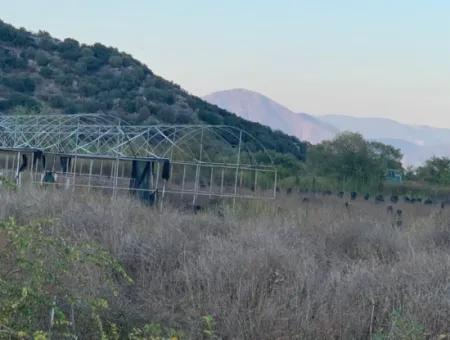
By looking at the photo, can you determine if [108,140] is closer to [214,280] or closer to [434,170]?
[214,280]

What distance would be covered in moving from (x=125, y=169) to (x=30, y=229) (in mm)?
23650

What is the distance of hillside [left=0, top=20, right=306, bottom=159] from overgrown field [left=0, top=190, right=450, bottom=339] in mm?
31335

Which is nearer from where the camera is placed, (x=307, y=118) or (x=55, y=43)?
(x=55, y=43)

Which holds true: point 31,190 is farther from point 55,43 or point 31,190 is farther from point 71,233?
point 55,43

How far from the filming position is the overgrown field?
562 centimetres

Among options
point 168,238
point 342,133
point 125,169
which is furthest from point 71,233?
point 342,133

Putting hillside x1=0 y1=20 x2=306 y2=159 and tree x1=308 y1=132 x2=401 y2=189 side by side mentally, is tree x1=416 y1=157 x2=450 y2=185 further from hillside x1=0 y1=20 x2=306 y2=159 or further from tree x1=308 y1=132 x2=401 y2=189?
hillside x1=0 y1=20 x2=306 y2=159

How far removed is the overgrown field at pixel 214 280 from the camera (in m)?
5.62

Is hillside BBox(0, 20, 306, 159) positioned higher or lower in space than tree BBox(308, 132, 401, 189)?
higher

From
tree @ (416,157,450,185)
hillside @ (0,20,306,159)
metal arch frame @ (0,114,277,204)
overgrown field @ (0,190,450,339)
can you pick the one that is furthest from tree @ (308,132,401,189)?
overgrown field @ (0,190,450,339)

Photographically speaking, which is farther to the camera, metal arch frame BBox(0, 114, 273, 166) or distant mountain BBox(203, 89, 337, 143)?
distant mountain BBox(203, 89, 337, 143)

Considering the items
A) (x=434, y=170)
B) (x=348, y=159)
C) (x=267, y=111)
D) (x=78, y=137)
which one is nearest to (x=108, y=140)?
(x=78, y=137)

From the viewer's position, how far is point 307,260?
892cm

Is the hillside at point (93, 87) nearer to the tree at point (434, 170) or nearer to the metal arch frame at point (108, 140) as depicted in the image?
the tree at point (434, 170)
